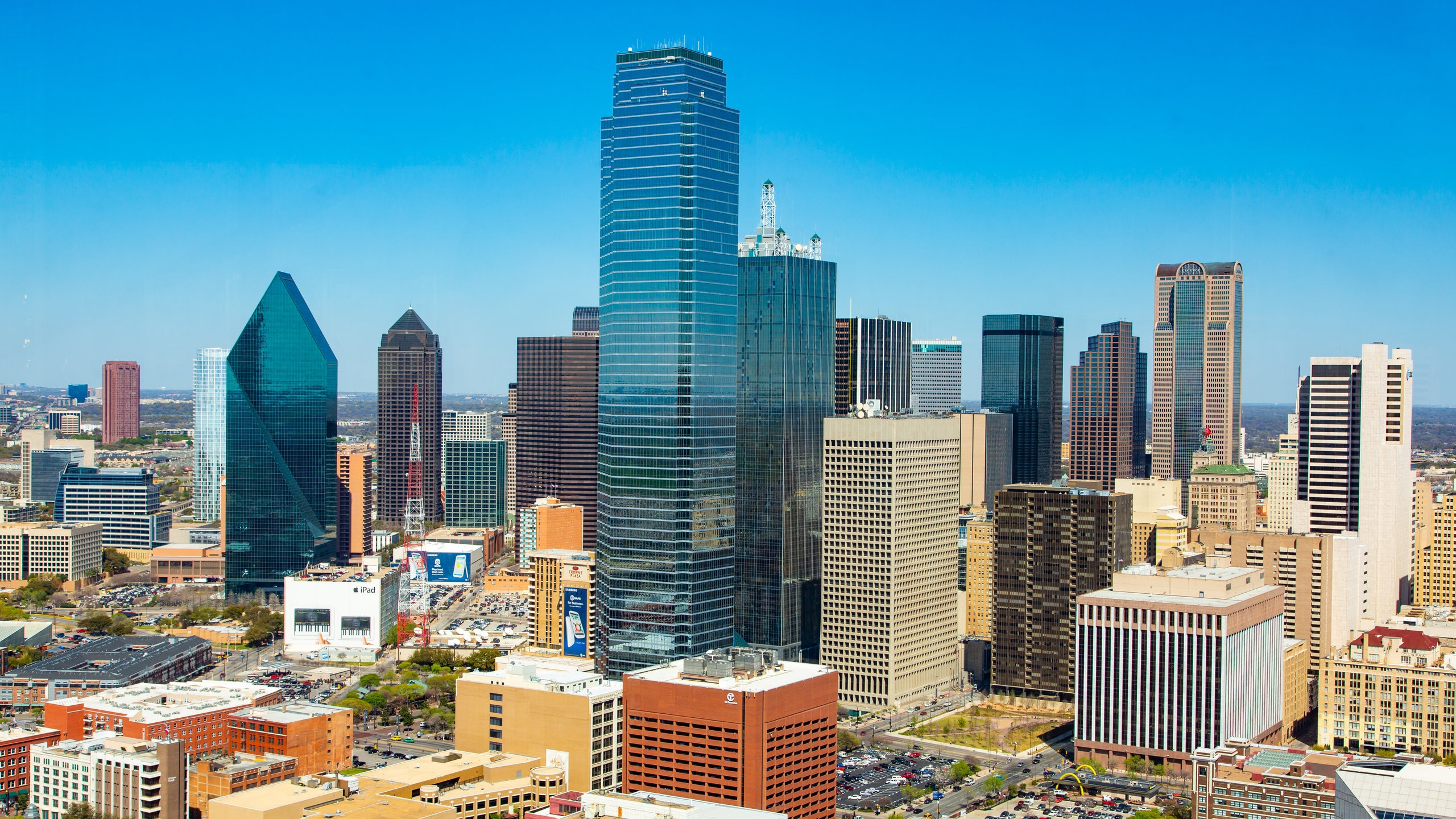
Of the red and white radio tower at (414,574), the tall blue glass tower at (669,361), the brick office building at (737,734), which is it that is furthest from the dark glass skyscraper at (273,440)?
the brick office building at (737,734)

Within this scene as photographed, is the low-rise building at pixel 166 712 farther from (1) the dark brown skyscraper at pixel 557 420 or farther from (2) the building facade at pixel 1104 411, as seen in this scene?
(2) the building facade at pixel 1104 411

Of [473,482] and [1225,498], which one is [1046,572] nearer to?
[1225,498]

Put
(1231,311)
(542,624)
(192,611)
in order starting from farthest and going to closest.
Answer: (1231,311) → (192,611) → (542,624)

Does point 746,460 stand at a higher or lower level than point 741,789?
higher

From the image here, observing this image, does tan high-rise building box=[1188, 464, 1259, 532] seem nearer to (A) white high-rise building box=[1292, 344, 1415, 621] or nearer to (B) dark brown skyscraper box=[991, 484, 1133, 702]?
(A) white high-rise building box=[1292, 344, 1415, 621]

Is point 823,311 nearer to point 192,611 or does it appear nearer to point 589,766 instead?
point 589,766

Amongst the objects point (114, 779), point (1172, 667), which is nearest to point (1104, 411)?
point (1172, 667)

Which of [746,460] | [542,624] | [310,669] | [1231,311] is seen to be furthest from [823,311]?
[1231,311]

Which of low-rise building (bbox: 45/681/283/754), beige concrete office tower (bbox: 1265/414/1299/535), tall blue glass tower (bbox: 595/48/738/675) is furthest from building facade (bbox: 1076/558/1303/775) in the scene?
low-rise building (bbox: 45/681/283/754)
